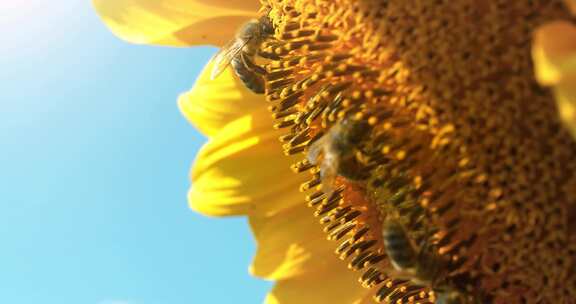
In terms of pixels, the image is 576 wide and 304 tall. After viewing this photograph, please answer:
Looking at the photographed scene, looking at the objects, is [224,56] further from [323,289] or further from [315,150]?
[323,289]

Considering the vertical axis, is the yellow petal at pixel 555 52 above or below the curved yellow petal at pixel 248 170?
below

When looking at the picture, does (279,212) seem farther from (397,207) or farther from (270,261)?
(397,207)

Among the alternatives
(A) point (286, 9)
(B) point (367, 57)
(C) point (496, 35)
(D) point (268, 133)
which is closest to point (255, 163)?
(D) point (268, 133)

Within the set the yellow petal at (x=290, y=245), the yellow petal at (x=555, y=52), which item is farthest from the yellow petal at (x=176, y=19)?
the yellow petal at (x=555, y=52)

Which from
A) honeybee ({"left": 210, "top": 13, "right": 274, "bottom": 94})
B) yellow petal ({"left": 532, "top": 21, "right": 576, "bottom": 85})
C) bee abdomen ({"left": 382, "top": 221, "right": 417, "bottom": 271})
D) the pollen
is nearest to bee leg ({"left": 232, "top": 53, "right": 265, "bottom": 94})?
honeybee ({"left": 210, "top": 13, "right": 274, "bottom": 94})

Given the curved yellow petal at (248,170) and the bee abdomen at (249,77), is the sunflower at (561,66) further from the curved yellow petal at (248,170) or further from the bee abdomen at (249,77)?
the curved yellow petal at (248,170)

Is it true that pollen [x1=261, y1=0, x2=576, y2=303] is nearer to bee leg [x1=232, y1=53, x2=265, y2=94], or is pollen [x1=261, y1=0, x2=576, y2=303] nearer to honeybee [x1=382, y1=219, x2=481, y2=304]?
honeybee [x1=382, y1=219, x2=481, y2=304]

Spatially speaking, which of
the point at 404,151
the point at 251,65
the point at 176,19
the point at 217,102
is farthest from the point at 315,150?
the point at 176,19
